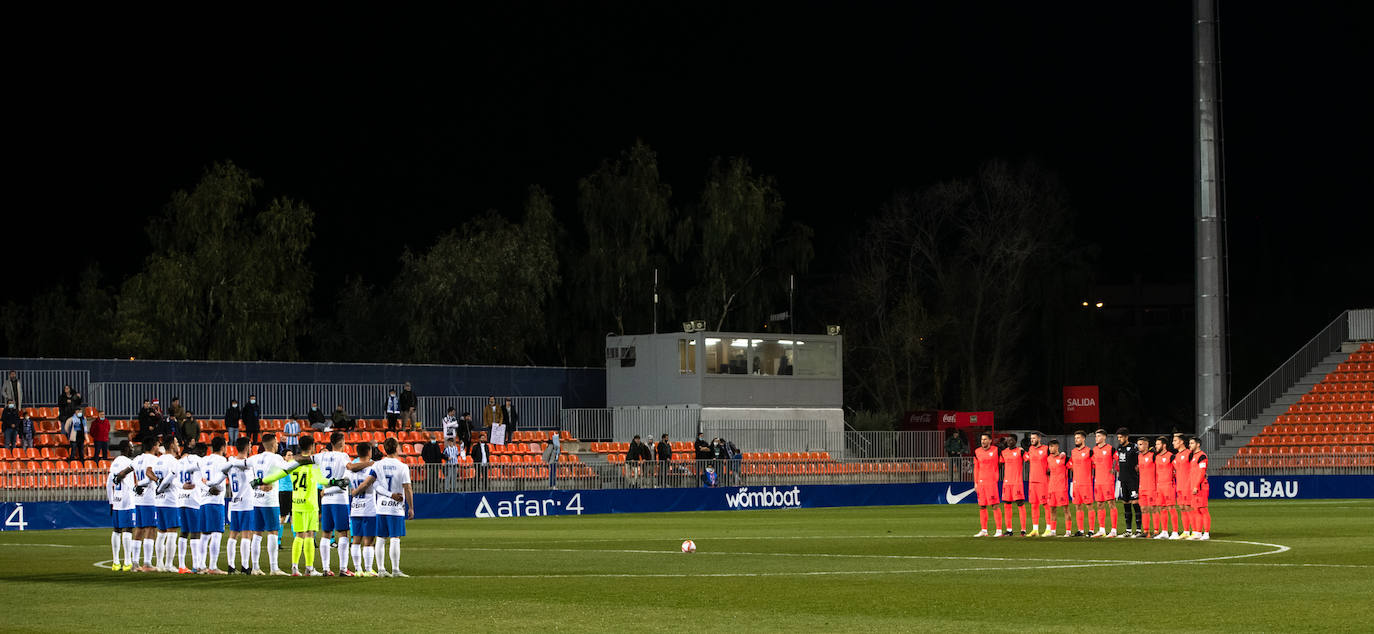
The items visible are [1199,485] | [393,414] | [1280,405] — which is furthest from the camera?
[1280,405]

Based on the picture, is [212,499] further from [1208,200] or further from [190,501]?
[1208,200]

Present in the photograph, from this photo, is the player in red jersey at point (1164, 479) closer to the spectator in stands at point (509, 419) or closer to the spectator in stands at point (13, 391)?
the spectator in stands at point (509, 419)

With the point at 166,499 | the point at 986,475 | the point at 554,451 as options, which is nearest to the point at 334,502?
the point at 166,499

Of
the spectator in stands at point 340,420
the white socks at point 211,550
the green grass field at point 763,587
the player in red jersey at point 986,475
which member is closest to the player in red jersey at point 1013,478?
the player in red jersey at point 986,475

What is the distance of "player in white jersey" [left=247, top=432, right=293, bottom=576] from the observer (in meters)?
22.6

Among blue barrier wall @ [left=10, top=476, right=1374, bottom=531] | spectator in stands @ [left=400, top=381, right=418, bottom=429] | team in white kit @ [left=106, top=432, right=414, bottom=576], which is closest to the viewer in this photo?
team in white kit @ [left=106, top=432, right=414, bottom=576]

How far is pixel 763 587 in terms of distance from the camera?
798 inches

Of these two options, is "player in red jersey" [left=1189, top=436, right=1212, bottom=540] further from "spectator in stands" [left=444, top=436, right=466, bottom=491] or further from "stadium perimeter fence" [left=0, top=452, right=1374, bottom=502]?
"spectator in stands" [left=444, top=436, right=466, bottom=491]

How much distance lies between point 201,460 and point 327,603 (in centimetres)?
601

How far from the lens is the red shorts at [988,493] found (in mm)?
32219

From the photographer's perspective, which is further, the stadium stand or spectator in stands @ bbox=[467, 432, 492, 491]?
the stadium stand

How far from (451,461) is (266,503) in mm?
25882

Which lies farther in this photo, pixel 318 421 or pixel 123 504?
pixel 318 421

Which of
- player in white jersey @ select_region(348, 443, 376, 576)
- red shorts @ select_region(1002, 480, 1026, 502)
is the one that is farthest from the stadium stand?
player in white jersey @ select_region(348, 443, 376, 576)
